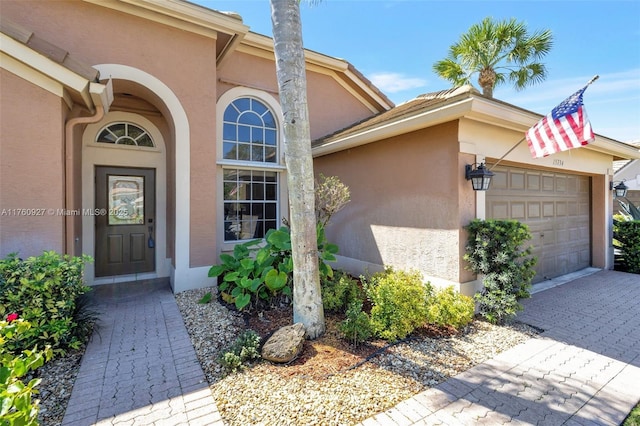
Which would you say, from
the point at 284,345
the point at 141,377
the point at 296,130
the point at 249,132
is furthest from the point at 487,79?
the point at 141,377

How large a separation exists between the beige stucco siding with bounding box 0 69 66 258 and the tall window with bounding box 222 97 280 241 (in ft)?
10.1

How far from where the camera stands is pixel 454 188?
493 centimetres

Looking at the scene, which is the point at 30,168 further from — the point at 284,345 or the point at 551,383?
the point at 551,383

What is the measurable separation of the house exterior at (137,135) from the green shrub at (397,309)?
3771mm

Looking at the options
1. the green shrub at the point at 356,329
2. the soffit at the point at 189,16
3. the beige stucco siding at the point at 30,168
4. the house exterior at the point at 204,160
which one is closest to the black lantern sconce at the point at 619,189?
the house exterior at the point at 204,160

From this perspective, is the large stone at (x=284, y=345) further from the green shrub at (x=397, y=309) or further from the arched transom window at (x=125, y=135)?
the arched transom window at (x=125, y=135)

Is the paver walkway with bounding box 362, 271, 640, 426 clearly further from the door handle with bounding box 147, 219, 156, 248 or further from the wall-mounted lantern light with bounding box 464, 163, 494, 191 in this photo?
the door handle with bounding box 147, 219, 156, 248


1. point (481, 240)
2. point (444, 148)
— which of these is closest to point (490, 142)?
point (444, 148)

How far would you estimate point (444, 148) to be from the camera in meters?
5.05

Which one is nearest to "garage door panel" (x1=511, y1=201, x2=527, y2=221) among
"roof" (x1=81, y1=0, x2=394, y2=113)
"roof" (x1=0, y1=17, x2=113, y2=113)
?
"roof" (x1=81, y1=0, x2=394, y2=113)

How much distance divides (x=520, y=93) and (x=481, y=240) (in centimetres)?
915

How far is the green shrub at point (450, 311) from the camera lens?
4.34m

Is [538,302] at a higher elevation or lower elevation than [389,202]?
lower

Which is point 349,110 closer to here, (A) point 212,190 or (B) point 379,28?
(B) point 379,28
